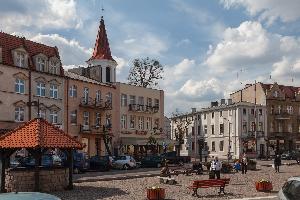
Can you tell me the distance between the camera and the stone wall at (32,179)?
2375 centimetres

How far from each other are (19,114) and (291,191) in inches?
1505

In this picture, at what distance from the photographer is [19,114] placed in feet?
154

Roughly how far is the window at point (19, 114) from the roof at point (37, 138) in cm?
2176

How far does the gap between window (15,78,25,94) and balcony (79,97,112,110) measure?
8.44 meters

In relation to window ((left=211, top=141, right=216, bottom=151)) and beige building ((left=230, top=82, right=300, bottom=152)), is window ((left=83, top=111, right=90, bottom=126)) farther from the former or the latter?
beige building ((left=230, top=82, right=300, bottom=152))

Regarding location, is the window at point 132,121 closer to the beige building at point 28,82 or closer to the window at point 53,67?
the beige building at point 28,82

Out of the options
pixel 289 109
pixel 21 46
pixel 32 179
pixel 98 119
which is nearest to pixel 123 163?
pixel 98 119

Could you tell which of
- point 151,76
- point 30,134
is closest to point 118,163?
point 30,134

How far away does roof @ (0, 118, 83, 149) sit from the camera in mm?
23906

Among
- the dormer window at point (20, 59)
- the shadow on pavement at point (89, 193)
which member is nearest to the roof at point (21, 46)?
the dormer window at point (20, 59)

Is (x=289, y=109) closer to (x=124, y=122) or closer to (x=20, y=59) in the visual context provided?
(x=124, y=122)

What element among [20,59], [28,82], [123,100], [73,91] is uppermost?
[20,59]

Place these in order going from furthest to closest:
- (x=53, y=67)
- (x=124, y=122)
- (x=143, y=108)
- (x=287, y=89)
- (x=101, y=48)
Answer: (x=287, y=89) < (x=143, y=108) < (x=101, y=48) < (x=124, y=122) < (x=53, y=67)

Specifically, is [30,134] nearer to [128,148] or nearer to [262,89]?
[128,148]
